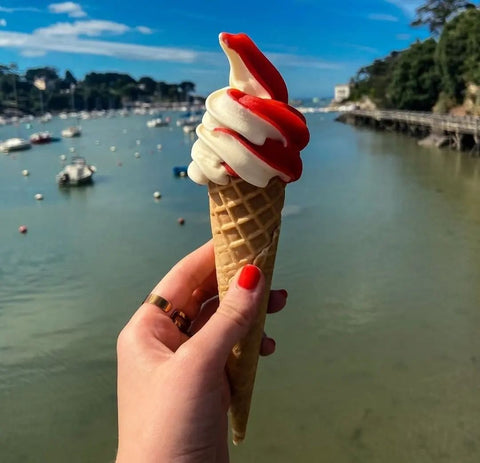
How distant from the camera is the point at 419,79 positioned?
1880 inches

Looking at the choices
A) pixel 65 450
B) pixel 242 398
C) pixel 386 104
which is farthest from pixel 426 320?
pixel 386 104

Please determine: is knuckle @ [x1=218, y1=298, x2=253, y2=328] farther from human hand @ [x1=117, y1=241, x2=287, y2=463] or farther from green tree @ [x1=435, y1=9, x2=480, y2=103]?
green tree @ [x1=435, y1=9, x2=480, y2=103]

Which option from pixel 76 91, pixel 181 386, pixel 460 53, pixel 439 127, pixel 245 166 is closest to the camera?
pixel 181 386

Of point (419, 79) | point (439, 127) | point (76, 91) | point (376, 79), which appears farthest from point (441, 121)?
point (76, 91)

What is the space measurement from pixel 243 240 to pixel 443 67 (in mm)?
43822

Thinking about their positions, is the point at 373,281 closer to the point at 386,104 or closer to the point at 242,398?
the point at 242,398

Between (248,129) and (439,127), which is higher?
(439,127)

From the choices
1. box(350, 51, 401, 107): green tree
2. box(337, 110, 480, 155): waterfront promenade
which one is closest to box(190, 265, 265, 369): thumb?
box(337, 110, 480, 155): waterfront promenade

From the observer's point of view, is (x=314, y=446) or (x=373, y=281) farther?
(x=373, y=281)

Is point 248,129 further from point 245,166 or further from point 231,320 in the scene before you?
point 231,320

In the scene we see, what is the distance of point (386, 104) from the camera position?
64.0 metres

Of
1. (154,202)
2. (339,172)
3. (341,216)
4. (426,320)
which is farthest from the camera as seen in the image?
(339,172)

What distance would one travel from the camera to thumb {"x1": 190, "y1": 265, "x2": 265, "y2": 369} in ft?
7.25

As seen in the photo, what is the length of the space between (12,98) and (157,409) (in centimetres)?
15431
